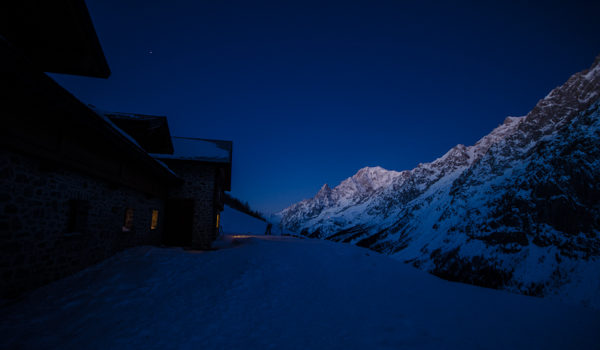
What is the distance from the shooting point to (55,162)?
5.08 meters

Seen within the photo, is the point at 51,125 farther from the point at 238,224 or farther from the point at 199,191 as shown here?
the point at 238,224

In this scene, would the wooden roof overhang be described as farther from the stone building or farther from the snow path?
the snow path

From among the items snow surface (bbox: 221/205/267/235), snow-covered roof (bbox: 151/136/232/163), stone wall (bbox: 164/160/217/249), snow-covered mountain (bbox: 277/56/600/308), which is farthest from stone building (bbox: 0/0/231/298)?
snow-covered mountain (bbox: 277/56/600/308)

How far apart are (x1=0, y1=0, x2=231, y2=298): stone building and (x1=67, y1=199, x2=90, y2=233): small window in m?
0.03

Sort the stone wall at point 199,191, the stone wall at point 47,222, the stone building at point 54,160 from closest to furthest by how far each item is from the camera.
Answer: the stone building at point 54,160
the stone wall at point 47,222
the stone wall at point 199,191

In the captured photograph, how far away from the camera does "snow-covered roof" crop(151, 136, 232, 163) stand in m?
13.8

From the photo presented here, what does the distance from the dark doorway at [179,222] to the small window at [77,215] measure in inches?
274

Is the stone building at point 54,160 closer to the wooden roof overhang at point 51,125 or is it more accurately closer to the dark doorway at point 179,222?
the wooden roof overhang at point 51,125

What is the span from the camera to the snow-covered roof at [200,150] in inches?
543

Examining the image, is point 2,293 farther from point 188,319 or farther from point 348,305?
point 348,305

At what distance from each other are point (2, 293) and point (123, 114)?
33.2 ft

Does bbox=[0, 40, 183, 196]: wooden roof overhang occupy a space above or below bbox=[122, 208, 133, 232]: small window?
above

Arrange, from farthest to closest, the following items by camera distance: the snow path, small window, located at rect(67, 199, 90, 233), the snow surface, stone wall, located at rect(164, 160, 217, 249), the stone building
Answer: the snow surface
stone wall, located at rect(164, 160, 217, 249)
small window, located at rect(67, 199, 90, 233)
the stone building
the snow path

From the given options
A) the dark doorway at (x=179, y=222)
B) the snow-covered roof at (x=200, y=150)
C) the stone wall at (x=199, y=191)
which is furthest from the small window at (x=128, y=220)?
the snow-covered roof at (x=200, y=150)
